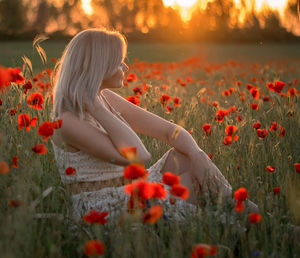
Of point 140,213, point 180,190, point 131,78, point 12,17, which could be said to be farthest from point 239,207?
point 12,17

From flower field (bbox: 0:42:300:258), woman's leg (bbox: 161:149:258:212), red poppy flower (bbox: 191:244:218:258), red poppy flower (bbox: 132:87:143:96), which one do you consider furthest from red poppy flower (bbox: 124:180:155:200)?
red poppy flower (bbox: 132:87:143:96)

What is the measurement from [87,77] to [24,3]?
2671 cm

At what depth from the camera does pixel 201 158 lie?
6.38 feet

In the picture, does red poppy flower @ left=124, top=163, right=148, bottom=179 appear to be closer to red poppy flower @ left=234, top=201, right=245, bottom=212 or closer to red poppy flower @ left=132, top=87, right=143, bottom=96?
red poppy flower @ left=234, top=201, right=245, bottom=212

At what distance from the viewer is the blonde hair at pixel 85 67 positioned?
1824 millimetres

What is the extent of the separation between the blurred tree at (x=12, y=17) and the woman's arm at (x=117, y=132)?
80.0 ft

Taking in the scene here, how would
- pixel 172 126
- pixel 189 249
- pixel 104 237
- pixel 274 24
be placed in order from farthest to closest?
pixel 274 24, pixel 172 126, pixel 104 237, pixel 189 249

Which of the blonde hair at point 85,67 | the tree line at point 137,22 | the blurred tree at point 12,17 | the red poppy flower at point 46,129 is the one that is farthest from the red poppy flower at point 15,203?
the blurred tree at point 12,17

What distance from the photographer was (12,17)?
81.6ft

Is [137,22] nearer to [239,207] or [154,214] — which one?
[239,207]

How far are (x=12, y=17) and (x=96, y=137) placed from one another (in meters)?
25.8

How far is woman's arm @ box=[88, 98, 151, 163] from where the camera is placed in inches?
69.5

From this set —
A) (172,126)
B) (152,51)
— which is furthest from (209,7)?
(172,126)

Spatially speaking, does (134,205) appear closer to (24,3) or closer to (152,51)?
(152,51)
